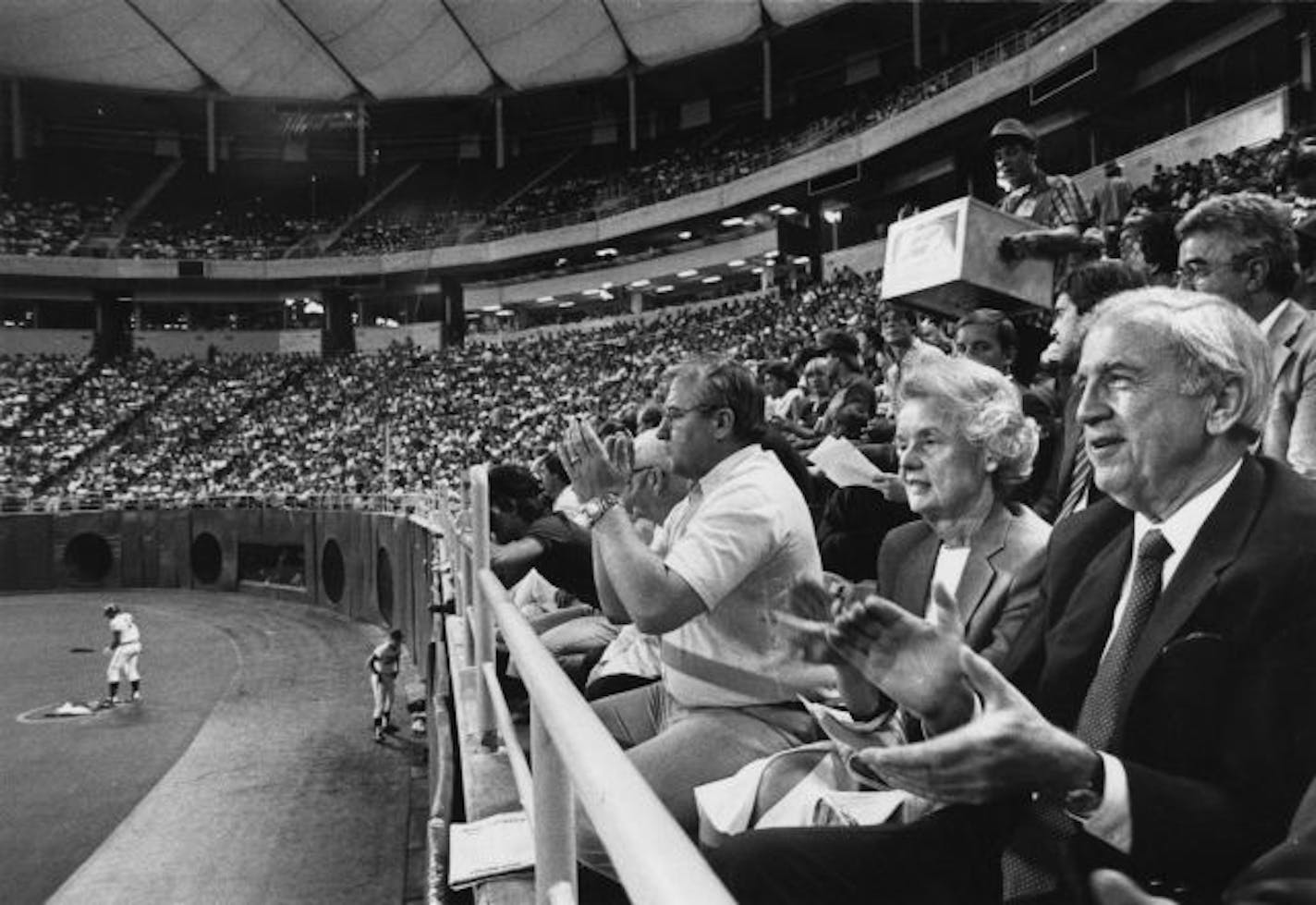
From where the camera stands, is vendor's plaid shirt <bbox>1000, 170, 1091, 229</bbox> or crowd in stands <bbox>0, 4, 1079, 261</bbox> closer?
vendor's plaid shirt <bbox>1000, 170, 1091, 229</bbox>

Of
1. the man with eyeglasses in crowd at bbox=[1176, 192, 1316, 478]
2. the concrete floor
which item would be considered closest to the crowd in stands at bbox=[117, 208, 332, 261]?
the concrete floor

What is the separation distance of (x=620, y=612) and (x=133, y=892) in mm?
6851

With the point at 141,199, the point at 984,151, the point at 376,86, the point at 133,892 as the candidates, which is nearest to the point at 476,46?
the point at 376,86

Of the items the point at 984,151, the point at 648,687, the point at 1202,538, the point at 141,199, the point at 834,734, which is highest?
the point at 141,199

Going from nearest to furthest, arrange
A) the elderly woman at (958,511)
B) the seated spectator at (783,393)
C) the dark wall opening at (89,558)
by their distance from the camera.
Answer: the elderly woman at (958,511), the seated spectator at (783,393), the dark wall opening at (89,558)

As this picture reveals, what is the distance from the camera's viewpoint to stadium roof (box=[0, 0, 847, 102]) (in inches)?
1225

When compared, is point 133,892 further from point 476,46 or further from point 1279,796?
point 476,46

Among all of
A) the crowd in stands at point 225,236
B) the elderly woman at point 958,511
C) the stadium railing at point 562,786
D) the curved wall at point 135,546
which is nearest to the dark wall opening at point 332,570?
the curved wall at point 135,546

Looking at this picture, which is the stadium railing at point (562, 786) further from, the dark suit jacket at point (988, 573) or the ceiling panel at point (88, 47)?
the ceiling panel at point (88, 47)

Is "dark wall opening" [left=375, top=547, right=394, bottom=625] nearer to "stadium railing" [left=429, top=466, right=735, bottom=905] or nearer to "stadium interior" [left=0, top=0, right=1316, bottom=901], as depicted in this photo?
"stadium interior" [left=0, top=0, right=1316, bottom=901]

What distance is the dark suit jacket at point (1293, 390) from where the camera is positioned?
244 centimetres

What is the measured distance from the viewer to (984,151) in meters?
23.6

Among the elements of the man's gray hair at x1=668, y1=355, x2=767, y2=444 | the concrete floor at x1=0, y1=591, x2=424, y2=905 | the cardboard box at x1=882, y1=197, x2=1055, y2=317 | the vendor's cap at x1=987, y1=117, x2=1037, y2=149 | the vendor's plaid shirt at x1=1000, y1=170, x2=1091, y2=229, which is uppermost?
the vendor's cap at x1=987, y1=117, x2=1037, y2=149

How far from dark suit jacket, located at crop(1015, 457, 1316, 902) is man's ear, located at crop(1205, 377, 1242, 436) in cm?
7
